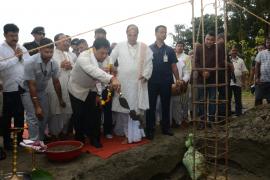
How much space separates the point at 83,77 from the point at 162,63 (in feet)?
5.25

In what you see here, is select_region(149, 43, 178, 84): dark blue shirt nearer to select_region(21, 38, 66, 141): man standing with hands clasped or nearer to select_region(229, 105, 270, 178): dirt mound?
select_region(229, 105, 270, 178): dirt mound

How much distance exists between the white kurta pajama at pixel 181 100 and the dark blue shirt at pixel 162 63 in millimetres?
990

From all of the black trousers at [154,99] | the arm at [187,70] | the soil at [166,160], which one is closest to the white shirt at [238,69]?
the soil at [166,160]

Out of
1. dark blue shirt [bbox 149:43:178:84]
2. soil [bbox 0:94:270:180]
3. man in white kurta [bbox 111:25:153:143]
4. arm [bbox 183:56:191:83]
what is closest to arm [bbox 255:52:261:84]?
soil [bbox 0:94:270:180]

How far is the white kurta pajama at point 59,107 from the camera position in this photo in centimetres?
593

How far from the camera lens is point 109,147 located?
5.87 m

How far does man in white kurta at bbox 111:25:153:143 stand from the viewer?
20.1ft

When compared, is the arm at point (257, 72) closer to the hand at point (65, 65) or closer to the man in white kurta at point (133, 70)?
the man in white kurta at point (133, 70)

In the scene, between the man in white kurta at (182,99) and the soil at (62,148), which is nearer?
the soil at (62,148)

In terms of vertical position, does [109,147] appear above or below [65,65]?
below

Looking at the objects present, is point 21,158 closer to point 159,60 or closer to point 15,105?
point 15,105

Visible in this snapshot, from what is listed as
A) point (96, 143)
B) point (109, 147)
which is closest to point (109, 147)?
point (109, 147)

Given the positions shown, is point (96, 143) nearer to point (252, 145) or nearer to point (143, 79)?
point (143, 79)

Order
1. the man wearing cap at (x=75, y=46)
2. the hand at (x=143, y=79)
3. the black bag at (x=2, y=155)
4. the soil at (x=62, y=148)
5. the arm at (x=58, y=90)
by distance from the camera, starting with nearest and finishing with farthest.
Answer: the black bag at (x=2, y=155) < the soil at (x=62, y=148) < the arm at (x=58, y=90) < the hand at (x=143, y=79) < the man wearing cap at (x=75, y=46)
